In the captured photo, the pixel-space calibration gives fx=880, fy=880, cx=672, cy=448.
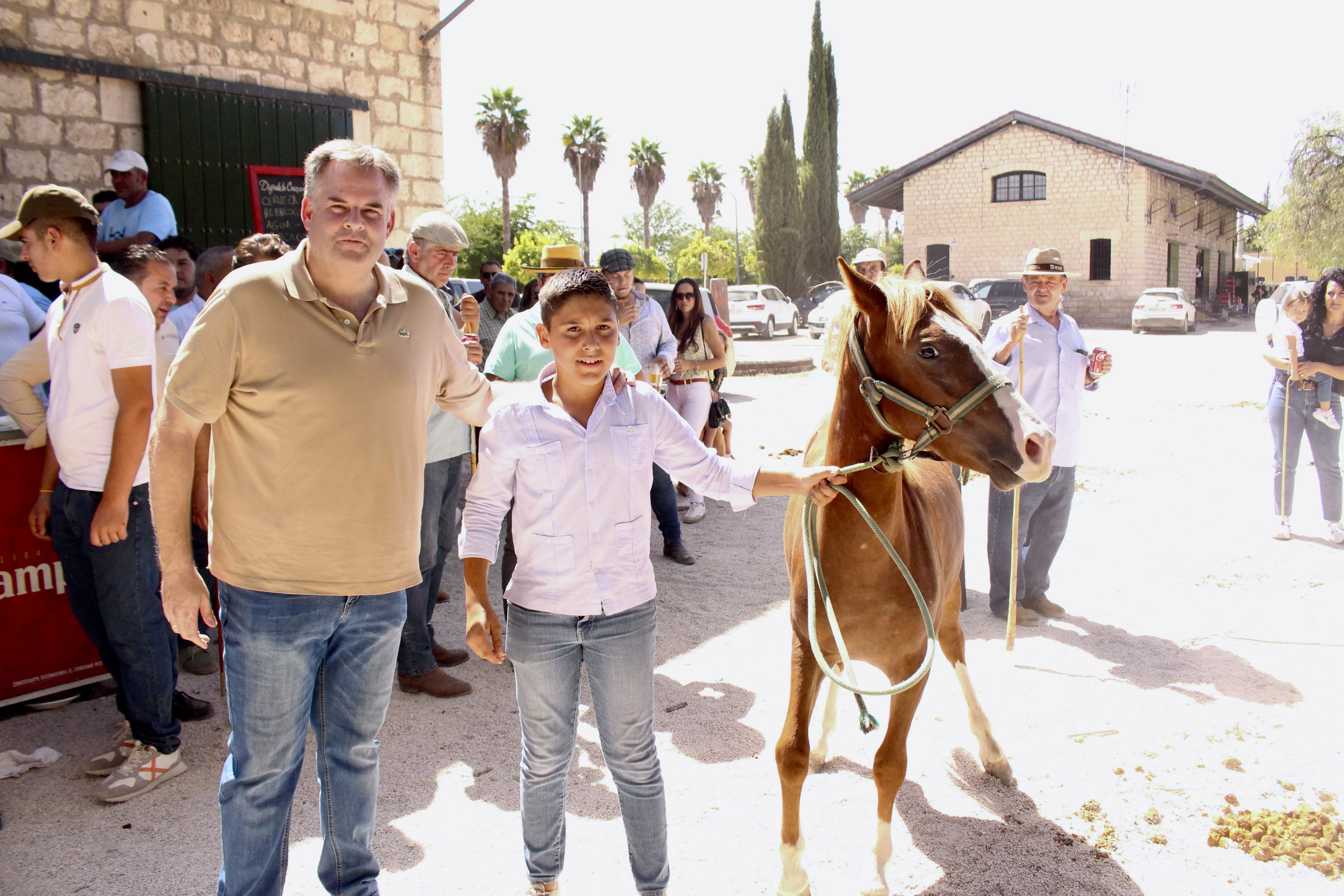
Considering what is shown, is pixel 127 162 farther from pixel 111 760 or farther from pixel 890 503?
pixel 890 503

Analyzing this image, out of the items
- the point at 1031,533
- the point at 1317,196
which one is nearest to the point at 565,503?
the point at 1031,533

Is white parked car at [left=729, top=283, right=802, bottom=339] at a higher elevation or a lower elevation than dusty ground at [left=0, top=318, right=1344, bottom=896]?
higher

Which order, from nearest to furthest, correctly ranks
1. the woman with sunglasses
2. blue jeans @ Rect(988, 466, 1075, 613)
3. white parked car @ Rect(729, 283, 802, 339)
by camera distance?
1. blue jeans @ Rect(988, 466, 1075, 613)
2. the woman with sunglasses
3. white parked car @ Rect(729, 283, 802, 339)

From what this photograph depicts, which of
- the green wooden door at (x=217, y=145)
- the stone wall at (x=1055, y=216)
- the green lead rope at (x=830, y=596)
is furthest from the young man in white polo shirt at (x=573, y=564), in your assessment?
the stone wall at (x=1055, y=216)

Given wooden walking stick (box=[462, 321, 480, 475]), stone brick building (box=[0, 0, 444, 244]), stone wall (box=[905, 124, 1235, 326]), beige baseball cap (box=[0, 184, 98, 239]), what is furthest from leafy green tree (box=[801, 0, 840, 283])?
beige baseball cap (box=[0, 184, 98, 239])

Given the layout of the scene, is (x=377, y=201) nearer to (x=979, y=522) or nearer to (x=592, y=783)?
(x=592, y=783)

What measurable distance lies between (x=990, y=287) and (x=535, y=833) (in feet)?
96.7

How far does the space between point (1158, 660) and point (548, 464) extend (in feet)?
12.9

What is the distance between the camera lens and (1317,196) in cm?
2953

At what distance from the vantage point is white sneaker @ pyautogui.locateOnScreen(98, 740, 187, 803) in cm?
339

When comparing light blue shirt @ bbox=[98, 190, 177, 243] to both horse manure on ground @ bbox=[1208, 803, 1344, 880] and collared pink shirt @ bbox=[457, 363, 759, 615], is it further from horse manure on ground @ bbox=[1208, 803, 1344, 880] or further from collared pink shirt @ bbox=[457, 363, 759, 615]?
horse manure on ground @ bbox=[1208, 803, 1344, 880]

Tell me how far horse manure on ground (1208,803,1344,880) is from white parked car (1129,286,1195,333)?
29182 mm

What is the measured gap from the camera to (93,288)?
334cm

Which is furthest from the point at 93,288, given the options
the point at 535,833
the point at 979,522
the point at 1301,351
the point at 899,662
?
the point at 1301,351
